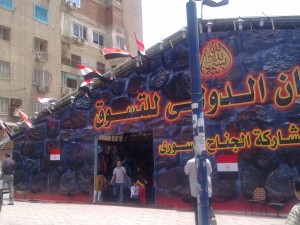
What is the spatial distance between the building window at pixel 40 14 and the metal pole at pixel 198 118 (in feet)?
83.2

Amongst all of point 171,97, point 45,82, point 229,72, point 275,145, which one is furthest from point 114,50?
point 45,82

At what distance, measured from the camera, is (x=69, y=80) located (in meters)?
31.9

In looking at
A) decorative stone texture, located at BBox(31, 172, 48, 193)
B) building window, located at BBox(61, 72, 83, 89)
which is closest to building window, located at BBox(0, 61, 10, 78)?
building window, located at BBox(61, 72, 83, 89)

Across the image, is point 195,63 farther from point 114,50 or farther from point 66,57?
point 66,57

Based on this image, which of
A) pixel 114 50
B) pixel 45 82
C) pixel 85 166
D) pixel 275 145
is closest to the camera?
pixel 275 145

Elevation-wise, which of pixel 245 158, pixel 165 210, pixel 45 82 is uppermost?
pixel 45 82

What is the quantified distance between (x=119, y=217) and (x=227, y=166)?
3381mm

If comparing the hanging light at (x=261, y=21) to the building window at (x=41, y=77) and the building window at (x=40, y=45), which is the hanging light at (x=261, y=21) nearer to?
the building window at (x=41, y=77)

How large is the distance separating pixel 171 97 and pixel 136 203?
159 inches

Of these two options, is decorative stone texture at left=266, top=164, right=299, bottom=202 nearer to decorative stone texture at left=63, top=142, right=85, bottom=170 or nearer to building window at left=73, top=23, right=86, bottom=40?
decorative stone texture at left=63, top=142, right=85, bottom=170

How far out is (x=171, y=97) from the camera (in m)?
11.9

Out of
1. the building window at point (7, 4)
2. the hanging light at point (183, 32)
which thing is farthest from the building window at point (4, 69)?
the hanging light at point (183, 32)

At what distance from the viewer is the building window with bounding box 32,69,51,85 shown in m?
29.0

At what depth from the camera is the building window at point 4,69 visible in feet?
86.7
